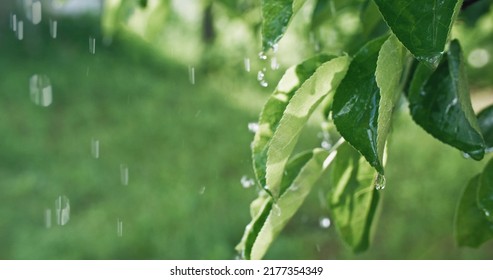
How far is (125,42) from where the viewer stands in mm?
4980

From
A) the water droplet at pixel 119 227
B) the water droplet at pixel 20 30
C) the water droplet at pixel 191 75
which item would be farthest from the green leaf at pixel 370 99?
the water droplet at pixel 20 30

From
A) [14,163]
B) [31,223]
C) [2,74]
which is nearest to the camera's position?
[31,223]

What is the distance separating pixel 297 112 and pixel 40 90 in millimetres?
4102

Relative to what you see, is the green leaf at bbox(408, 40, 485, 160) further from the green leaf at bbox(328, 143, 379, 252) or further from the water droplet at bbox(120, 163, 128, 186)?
the water droplet at bbox(120, 163, 128, 186)

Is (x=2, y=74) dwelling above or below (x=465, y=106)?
below

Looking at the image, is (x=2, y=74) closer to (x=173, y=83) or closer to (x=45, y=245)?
(x=173, y=83)

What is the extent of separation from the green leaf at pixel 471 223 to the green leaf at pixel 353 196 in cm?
9

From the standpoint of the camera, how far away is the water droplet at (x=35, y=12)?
16.1ft

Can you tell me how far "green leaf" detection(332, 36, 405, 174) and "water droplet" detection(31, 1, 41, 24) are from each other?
15.3ft

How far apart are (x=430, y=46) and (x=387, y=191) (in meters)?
2.87

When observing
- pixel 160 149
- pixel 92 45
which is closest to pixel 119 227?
pixel 160 149

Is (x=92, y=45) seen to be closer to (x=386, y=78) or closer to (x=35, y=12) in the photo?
(x=35, y=12)

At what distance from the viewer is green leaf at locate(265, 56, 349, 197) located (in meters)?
0.52

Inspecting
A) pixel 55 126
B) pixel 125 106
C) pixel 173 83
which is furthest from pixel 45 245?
pixel 173 83
